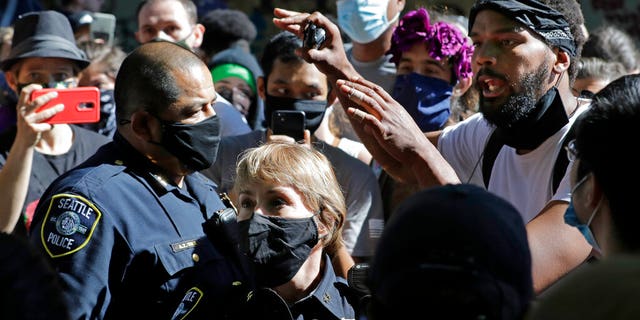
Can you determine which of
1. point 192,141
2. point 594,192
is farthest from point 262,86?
point 594,192

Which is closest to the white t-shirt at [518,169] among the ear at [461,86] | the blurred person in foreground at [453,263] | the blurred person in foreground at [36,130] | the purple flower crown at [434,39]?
the purple flower crown at [434,39]

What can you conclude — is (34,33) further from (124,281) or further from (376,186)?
(124,281)

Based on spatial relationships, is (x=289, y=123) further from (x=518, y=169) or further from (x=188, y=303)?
(x=188, y=303)

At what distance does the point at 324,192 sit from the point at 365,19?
7.06ft

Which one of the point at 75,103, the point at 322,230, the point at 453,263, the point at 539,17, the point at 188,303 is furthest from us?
the point at 75,103

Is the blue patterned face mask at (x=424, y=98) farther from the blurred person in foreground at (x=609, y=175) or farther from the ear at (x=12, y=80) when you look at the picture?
the blurred person in foreground at (x=609, y=175)

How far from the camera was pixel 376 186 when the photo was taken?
14.6ft

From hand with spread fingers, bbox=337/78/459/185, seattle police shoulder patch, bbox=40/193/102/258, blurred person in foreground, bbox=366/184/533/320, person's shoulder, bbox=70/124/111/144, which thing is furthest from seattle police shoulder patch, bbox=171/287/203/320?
person's shoulder, bbox=70/124/111/144

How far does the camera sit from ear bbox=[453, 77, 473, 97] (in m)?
4.90

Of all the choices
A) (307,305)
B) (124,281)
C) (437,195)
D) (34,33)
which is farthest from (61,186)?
(34,33)

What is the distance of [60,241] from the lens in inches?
112

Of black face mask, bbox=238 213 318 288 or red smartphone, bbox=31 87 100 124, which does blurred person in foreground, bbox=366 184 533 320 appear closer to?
black face mask, bbox=238 213 318 288

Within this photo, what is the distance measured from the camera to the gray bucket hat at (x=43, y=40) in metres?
4.67

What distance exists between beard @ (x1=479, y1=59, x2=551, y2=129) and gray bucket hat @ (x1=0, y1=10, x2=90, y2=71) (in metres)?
2.28
